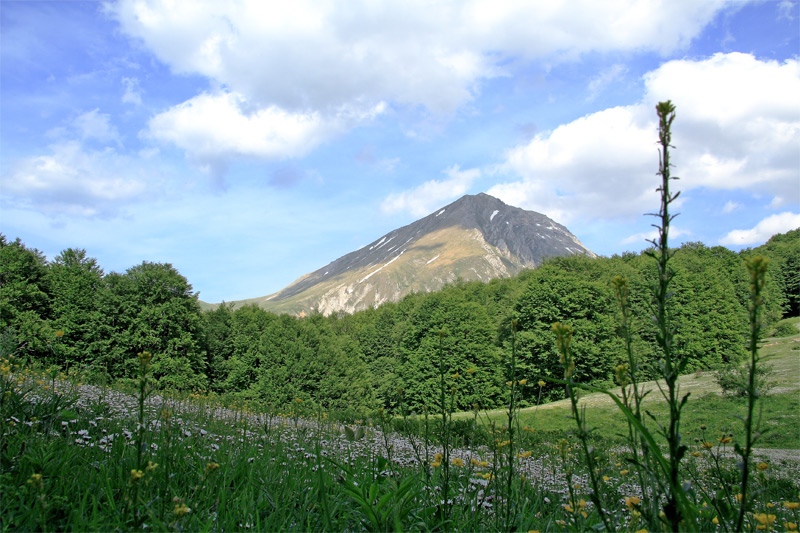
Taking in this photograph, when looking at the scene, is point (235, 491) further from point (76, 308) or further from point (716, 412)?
point (76, 308)

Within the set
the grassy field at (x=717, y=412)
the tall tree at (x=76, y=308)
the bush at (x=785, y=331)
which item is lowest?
the grassy field at (x=717, y=412)

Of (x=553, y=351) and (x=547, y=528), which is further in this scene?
(x=553, y=351)

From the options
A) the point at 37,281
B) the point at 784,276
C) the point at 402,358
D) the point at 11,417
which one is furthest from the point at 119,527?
the point at 784,276

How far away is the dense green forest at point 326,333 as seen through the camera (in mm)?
32656

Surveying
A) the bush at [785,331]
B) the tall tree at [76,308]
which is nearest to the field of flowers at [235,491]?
the tall tree at [76,308]

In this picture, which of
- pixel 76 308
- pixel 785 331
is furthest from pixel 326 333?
pixel 785 331

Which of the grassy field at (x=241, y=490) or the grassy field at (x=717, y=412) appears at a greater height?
the grassy field at (x=241, y=490)

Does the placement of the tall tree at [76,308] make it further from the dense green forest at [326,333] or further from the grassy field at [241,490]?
the grassy field at [241,490]

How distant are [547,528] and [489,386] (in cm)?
4064

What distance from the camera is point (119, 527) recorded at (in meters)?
2.33

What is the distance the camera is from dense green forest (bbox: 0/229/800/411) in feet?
107

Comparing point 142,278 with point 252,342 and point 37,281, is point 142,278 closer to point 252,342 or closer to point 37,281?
point 37,281

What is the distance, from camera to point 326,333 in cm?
4653

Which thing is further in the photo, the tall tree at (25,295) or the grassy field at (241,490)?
the tall tree at (25,295)
